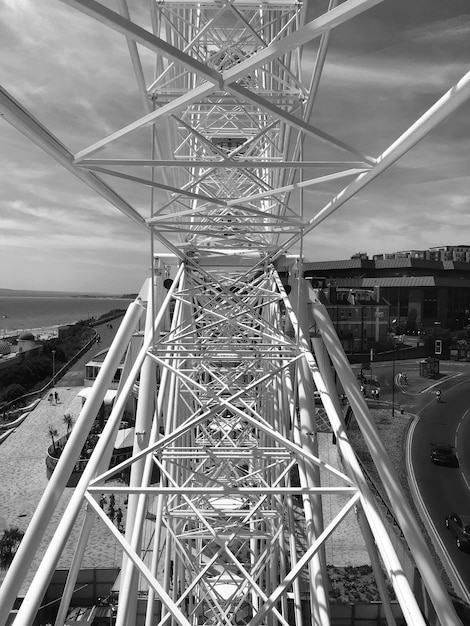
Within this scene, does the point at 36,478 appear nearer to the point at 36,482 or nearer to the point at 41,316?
the point at 36,482

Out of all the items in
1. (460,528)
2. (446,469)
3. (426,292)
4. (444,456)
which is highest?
(426,292)

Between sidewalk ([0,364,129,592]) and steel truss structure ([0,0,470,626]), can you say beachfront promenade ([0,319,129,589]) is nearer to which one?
sidewalk ([0,364,129,592])

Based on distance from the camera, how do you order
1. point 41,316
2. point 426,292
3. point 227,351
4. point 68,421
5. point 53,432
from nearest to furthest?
point 227,351, point 53,432, point 68,421, point 426,292, point 41,316

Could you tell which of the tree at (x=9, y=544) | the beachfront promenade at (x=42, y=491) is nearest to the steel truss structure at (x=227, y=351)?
the beachfront promenade at (x=42, y=491)

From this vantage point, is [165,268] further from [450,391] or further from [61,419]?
[450,391]

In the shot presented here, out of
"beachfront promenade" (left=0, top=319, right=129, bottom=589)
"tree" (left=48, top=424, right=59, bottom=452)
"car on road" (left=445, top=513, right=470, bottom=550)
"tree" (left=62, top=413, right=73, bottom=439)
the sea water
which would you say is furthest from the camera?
the sea water

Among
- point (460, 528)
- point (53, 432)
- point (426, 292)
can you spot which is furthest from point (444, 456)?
point (426, 292)

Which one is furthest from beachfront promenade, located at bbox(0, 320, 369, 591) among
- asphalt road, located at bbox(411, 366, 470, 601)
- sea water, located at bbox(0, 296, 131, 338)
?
A: sea water, located at bbox(0, 296, 131, 338)
